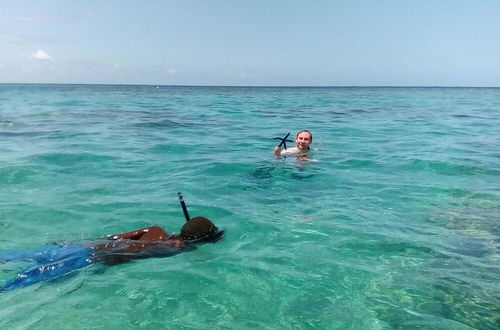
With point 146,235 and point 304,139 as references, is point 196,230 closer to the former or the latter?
point 146,235

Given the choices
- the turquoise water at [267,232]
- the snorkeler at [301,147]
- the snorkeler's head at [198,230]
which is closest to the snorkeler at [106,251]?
the snorkeler's head at [198,230]

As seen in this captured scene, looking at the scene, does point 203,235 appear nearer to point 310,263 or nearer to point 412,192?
point 310,263

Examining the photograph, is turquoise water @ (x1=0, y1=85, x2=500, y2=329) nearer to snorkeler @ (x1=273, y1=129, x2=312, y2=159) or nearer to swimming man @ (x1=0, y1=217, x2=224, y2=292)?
swimming man @ (x1=0, y1=217, x2=224, y2=292)

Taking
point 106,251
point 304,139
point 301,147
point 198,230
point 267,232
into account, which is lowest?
point 267,232

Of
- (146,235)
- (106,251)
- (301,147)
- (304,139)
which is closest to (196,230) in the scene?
(146,235)

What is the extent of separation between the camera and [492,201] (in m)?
8.35

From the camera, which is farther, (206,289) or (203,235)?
(203,235)

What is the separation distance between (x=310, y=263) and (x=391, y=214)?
259cm

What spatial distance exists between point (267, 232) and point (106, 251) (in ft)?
8.01

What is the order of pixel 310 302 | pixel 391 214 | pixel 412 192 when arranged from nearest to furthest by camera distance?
pixel 310 302, pixel 391 214, pixel 412 192

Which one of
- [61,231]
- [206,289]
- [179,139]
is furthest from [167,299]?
[179,139]

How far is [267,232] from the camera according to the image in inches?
262

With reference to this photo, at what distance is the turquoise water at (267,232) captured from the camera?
4465 millimetres

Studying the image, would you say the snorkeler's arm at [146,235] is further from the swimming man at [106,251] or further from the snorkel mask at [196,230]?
the snorkel mask at [196,230]
